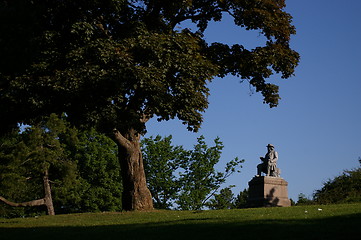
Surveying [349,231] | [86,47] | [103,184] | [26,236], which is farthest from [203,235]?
[103,184]

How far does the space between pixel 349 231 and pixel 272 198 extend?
16.3 metres

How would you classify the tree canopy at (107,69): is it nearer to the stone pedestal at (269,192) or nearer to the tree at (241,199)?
the stone pedestal at (269,192)

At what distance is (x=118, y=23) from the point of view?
23703 millimetres

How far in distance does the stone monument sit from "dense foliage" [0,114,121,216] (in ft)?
66.8

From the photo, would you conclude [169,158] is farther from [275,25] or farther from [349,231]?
[349,231]

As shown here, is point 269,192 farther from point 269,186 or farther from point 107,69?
point 107,69

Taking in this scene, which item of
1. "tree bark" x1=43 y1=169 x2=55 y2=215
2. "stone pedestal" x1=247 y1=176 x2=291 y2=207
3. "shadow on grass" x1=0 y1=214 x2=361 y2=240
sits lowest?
"shadow on grass" x1=0 y1=214 x2=361 y2=240

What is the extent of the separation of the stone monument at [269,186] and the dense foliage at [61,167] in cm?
2036

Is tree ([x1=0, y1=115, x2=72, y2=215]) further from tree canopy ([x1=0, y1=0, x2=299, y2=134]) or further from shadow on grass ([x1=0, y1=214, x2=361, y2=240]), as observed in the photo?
shadow on grass ([x1=0, y1=214, x2=361, y2=240])

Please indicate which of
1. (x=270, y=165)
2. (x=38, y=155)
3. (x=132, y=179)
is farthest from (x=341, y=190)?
(x=38, y=155)

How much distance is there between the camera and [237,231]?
12.6 m

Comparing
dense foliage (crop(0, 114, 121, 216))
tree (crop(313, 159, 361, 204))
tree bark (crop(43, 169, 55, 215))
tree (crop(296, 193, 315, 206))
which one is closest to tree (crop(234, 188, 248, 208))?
tree (crop(296, 193, 315, 206))

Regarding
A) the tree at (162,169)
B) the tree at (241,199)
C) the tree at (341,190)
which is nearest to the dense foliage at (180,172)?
the tree at (162,169)

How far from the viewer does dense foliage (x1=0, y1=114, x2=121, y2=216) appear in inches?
1620
